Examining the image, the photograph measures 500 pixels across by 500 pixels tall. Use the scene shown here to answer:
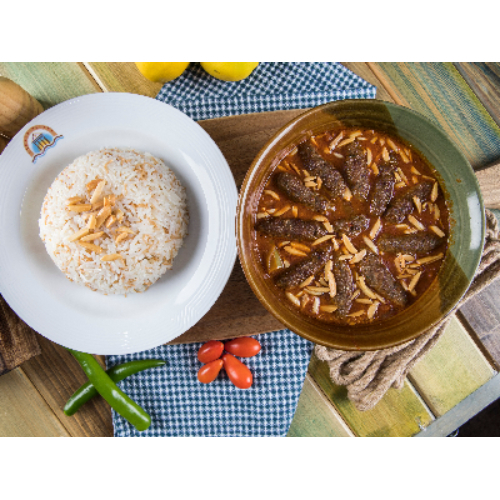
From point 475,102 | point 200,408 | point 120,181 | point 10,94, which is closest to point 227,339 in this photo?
point 200,408

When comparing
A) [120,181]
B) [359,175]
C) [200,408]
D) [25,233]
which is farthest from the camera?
[200,408]

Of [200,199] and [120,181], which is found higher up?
[120,181]

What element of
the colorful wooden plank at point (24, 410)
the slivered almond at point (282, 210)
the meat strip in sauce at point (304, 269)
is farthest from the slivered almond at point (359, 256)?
the colorful wooden plank at point (24, 410)

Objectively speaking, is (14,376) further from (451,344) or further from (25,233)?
(451,344)

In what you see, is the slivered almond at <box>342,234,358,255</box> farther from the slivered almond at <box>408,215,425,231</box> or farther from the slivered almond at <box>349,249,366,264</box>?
the slivered almond at <box>408,215,425,231</box>

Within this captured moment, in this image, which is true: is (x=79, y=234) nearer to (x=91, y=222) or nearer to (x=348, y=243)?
(x=91, y=222)

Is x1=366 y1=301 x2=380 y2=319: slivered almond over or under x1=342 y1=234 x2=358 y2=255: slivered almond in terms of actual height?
under

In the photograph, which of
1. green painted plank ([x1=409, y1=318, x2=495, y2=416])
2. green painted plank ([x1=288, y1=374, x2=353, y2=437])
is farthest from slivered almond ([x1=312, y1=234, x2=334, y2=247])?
green painted plank ([x1=409, y1=318, x2=495, y2=416])
